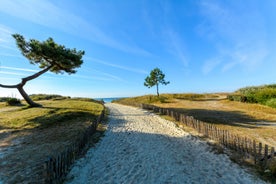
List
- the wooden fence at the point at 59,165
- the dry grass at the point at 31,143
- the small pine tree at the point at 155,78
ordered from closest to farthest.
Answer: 1. the wooden fence at the point at 59,165
2. the dry grass at the point at 31,143
3. the small pine tree at the point at 155,78

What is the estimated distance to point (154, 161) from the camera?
698 cm

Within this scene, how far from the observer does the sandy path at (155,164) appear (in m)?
5.61

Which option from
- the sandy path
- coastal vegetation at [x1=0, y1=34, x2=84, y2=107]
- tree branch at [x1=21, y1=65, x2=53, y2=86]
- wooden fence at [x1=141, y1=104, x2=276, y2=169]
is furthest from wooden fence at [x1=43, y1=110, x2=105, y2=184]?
tree branch at [x1=21, y1=65, x2=53, y2=86]

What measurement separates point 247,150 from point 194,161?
7.67 feet

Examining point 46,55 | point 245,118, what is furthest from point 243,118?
point 46,55

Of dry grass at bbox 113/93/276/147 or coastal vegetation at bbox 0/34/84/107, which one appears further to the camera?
coastal vegetation at bbox 0/34/84/107

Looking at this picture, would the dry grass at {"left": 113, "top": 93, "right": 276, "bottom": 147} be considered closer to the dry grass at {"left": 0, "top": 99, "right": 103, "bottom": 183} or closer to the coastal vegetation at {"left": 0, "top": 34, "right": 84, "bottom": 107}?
the dry grass at {"left": 0, "top": 99, "right": 103, "bottom": 183}

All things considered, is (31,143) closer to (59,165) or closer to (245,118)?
(59,165)

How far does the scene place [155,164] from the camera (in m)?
6.70

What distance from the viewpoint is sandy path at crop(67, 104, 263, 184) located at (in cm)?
561

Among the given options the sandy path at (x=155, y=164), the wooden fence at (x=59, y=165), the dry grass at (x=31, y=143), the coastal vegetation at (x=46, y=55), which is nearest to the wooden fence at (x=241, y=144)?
the sandy path at (x=155, y=164)

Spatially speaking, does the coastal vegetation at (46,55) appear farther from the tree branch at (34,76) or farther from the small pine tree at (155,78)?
the small pine tree at (155,78)

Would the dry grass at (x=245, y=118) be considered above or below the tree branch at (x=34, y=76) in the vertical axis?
below

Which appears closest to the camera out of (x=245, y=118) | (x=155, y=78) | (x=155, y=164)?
(x=155, y=164)
